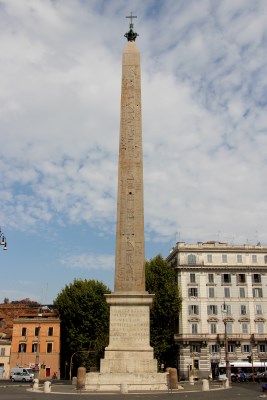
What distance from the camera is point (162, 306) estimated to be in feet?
161

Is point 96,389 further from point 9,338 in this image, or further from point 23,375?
point 9,338

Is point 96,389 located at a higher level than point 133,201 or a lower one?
→ lower

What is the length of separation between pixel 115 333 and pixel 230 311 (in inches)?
1361

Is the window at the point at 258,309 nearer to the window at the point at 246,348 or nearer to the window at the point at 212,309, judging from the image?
the window at the point at 246,348

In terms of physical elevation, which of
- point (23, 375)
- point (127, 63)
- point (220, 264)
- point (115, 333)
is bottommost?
point (23, 375)

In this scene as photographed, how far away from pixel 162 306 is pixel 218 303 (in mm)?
7927

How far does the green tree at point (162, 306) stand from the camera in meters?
48.0

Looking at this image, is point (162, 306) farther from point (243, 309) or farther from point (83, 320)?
point (243, 309)

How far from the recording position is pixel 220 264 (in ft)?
179

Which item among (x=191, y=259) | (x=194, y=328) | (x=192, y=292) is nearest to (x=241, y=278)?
(x=192, y=292)

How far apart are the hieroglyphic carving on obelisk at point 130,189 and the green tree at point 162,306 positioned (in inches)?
1089

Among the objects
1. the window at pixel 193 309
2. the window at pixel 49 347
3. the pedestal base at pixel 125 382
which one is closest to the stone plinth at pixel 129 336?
the pedestal base at pixel 125 382

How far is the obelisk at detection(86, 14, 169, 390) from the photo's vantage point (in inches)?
806

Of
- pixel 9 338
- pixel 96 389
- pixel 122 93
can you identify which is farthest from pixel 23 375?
pixel 122 93
